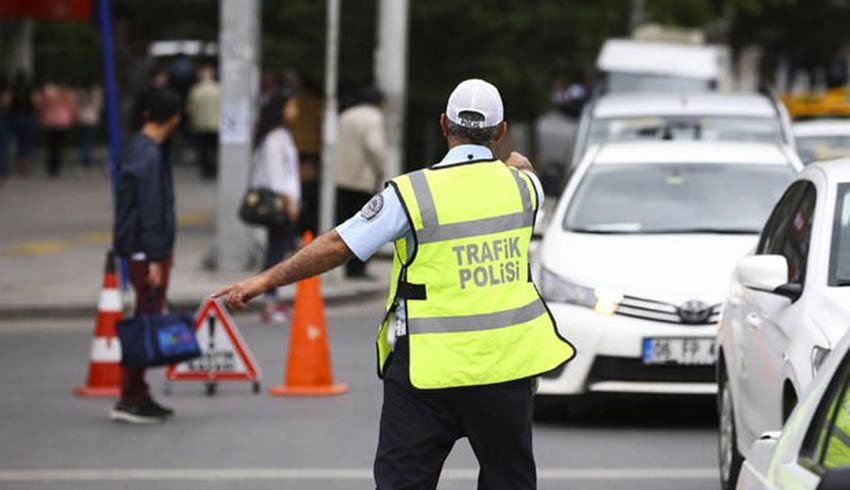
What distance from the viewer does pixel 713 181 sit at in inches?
518

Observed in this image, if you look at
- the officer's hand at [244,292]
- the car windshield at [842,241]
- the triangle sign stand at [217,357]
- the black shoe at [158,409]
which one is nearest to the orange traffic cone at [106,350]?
the triangle sign stand at [217,357]

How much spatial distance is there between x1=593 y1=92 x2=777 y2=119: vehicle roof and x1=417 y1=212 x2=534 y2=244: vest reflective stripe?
1150 centimetres

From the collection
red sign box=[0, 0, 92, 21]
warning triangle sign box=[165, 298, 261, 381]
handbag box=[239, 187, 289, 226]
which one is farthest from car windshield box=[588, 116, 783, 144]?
red sign box=[0, 0, 92, 21]

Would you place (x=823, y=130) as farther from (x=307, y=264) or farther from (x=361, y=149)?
(x=307, y=264)

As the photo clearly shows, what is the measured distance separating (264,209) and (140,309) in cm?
540

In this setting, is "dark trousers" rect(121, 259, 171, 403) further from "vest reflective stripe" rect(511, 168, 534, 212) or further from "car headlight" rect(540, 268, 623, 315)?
"vest reflective stripe" rect(511, 168, 534, 212)

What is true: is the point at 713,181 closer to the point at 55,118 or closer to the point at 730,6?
the point at 55,118

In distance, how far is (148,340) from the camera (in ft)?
39.1

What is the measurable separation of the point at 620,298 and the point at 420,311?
16.3ft

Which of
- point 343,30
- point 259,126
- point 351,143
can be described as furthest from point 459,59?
point 259,126

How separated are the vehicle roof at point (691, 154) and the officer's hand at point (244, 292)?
6719 mm

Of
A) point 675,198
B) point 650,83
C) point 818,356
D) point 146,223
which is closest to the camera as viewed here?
point 818,356

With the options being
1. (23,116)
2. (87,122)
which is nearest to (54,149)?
(23,116)

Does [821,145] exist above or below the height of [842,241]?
below
